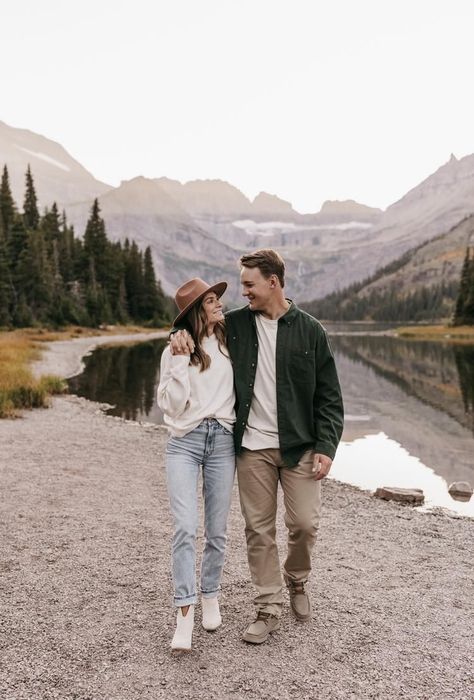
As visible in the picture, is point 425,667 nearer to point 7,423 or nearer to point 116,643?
point 116,643

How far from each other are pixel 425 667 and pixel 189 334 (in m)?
2.92

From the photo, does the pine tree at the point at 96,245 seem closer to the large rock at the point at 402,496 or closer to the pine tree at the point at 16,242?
the pine tree at the point at 16,242

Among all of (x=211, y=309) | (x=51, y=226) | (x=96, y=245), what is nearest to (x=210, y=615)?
(x=211, y=309)

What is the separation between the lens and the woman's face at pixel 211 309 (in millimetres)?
4383

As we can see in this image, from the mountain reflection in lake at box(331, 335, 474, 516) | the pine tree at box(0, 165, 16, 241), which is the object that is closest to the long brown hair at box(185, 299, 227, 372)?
the mountain reflection in lake at box(331, 335, 474, 516)

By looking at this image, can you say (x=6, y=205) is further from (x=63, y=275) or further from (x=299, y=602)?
(x=299, y=602)

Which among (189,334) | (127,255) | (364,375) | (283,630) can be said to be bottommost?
(364,375)

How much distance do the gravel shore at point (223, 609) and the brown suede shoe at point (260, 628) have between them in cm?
7

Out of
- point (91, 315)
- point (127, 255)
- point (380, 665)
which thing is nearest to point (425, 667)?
point (380, 665)

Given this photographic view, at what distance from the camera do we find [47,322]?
224 feet

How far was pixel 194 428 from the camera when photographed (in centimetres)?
437

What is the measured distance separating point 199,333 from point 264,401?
713 mm

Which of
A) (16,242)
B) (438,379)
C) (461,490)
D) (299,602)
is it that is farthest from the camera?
(16,242)

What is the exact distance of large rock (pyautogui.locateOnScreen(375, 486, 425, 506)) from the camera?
10.8 meters
